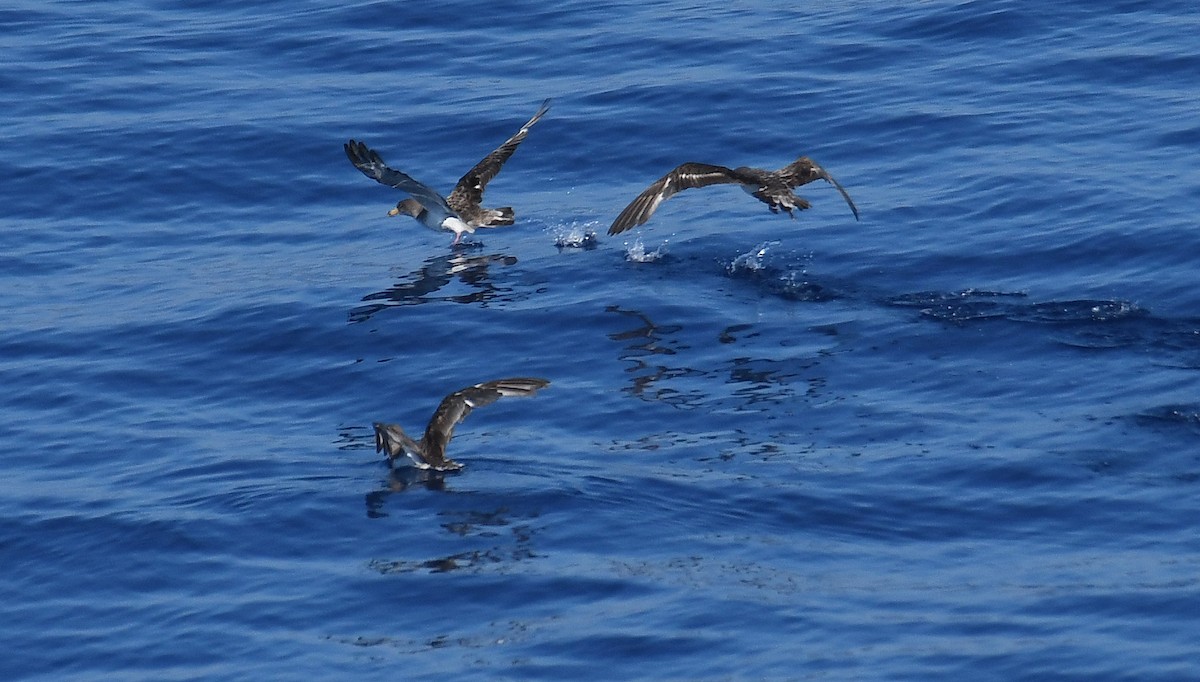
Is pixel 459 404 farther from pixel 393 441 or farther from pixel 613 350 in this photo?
pixel 613 350

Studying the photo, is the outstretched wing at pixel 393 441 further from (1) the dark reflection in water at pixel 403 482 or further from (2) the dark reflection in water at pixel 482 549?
(2) the dark reflection in water at pixel 482 549

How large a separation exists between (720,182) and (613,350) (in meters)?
2.22

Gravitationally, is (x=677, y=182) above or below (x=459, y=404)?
above

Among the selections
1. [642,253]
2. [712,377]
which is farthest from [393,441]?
[642,253]

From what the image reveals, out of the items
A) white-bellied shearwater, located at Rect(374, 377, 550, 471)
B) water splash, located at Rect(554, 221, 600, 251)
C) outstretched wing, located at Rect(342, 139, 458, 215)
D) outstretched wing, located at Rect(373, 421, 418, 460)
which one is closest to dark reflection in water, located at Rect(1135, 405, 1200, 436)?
white-bellied shearwater, located at Rect(374, 377, 550, 471)

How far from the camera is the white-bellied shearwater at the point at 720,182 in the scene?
59.9 ft

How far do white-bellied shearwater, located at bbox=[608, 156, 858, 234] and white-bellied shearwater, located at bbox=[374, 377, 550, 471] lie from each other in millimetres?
3970

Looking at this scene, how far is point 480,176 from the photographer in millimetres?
21297

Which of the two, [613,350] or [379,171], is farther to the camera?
[379,171]

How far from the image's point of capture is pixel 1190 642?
1122 centimetres

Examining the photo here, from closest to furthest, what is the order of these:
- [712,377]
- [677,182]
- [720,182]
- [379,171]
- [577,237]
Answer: [712,377] < [720,182] < [677,182] < [379,171] < [577,237]

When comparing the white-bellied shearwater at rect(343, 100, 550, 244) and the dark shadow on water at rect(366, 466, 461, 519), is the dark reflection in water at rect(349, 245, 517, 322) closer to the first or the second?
the white-bellied shearwater at rect(343, 100, 550, 244)

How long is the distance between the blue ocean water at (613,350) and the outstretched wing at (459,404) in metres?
0.30

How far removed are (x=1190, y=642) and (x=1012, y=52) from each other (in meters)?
16.6
